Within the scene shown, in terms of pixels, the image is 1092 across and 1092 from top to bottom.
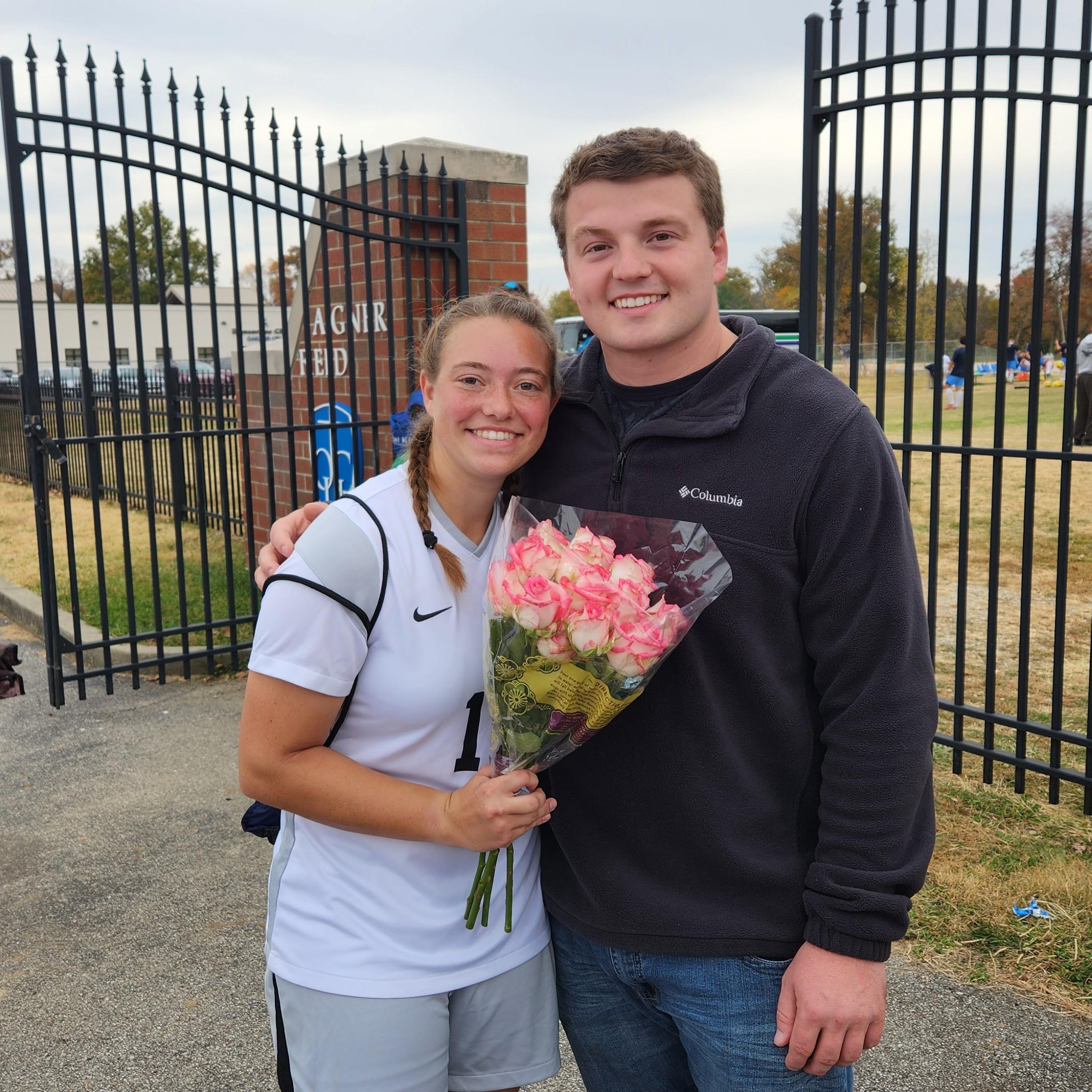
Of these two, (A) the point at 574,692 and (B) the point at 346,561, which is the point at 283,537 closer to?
(B) the point at 346,561

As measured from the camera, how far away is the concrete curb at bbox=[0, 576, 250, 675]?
20.0 feet

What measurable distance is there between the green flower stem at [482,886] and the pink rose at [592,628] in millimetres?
495

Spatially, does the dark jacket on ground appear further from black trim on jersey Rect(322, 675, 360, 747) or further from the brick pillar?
the brick pillar

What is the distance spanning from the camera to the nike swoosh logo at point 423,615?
5.81 ft

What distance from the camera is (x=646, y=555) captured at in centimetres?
168

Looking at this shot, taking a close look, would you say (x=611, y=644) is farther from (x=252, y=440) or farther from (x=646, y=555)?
(x=252, y=440)

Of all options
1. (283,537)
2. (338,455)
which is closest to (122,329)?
(338,455)

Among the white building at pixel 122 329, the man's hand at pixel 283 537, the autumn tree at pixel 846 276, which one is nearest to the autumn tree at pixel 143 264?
the white building at pixel 122 329

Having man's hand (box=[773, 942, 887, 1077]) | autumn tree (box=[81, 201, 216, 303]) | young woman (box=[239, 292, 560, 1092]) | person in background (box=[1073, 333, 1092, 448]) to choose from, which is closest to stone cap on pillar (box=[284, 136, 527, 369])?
young woman (box=[239, 292, 560, 1092])

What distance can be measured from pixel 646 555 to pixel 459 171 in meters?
4.89

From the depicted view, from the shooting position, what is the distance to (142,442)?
6.61 metres

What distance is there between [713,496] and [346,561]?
25.0 inches

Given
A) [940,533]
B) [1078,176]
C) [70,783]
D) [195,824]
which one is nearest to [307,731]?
[195,824]

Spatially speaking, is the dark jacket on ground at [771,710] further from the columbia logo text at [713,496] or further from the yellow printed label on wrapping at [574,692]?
the yellow printed label on wrapping at [574,692]
